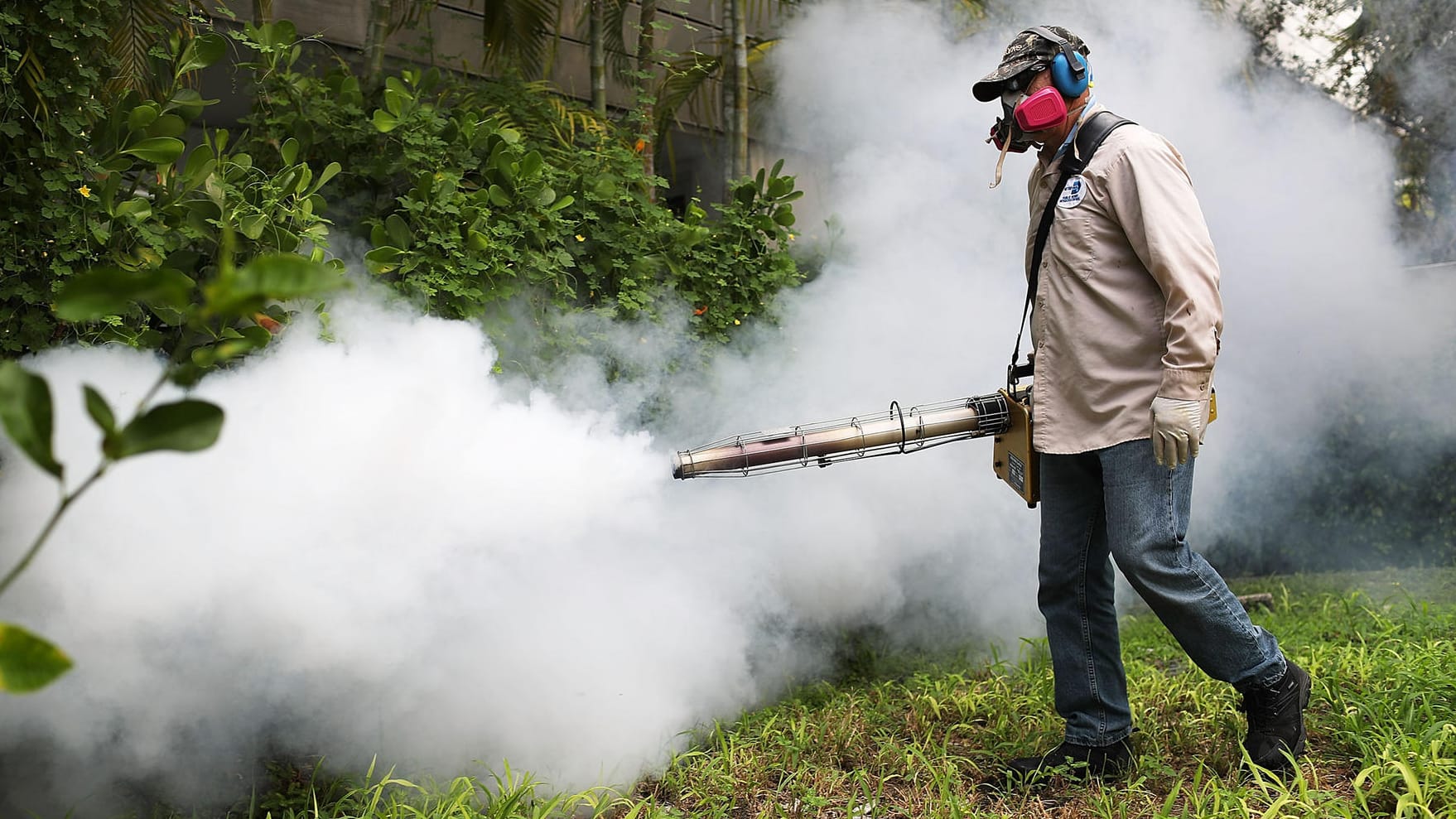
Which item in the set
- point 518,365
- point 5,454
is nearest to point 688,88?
point 518,365

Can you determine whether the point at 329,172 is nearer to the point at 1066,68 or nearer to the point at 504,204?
the point at 504,204

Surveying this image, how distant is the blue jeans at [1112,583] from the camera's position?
7.93 feet

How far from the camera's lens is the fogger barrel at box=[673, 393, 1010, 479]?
263 cm

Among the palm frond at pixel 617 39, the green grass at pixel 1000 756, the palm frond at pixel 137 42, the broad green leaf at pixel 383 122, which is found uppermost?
the palm frond at pixel 617 39

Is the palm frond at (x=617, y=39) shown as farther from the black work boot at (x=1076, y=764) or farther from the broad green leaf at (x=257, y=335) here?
the black work boot at (x=1076, y=764)

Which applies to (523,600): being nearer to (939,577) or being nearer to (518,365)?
(518,365)

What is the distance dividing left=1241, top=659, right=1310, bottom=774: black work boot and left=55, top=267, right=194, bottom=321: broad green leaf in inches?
99.2

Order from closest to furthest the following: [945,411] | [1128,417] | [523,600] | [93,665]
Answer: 1. [93,665]
2. [1128,417]
3. [523,600]
4. [945,411]

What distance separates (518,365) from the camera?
3.18m

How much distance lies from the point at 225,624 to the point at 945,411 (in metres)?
1.72

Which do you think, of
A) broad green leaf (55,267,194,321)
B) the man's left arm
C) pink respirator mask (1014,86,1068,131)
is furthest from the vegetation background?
pink respirator mask (1014,86,1068,131)

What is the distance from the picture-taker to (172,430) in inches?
29.2

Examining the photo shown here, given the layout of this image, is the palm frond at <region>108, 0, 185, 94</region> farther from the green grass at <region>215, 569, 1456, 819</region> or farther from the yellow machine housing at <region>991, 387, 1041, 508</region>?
the yellow machine housing at <region>991, 387, 1041, 508</region>

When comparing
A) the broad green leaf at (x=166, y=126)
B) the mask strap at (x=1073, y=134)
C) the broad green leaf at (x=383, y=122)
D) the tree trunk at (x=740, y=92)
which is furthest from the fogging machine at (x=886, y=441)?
the tree trunk at (x=740, y=92)
